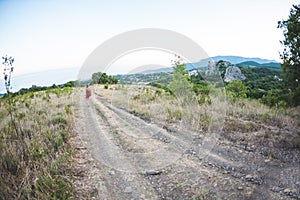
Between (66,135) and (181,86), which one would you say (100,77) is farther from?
(181,86)

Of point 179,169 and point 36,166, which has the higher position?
point 36,166

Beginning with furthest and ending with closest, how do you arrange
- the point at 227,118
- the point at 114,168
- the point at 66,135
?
the point at 227,118
the point at 66,135
the point at 114,168

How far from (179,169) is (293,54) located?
23.6 feet

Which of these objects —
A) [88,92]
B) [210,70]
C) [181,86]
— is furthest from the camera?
[88,92]

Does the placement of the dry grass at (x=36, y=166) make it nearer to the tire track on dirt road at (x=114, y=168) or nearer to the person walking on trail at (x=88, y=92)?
the tire track on dirt road at (x=114, y=168)

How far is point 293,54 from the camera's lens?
8.88 metres

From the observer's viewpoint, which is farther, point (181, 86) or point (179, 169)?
point (181, 86)

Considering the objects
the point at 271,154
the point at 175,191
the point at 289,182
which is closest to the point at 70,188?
the point at 175,191

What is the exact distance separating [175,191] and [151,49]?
356cm

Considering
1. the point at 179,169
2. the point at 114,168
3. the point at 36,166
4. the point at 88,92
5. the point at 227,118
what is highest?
the point at 88,92

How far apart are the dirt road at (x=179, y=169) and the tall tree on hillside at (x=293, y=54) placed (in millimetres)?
5117

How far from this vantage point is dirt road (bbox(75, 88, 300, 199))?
368 centimetres

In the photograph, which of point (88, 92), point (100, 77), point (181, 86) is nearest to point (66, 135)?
point (100, 77)

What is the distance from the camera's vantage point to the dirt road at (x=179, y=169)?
3678 millimetres
